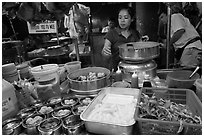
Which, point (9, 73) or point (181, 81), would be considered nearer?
point (181, 81)

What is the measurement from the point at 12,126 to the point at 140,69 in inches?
41.0

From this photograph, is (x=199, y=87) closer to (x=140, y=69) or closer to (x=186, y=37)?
(x=140, y=69)

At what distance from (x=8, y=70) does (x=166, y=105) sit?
1263mm

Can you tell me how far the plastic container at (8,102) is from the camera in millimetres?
1002

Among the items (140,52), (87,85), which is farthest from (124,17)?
(87,85)

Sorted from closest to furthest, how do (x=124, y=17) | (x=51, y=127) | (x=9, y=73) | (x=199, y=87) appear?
(x=51, y=127)
(x=199, y=87)
(x=9, y=73)
(x=124, y=17)

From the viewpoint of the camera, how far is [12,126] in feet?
3.05

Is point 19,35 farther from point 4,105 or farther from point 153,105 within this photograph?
point 153,105

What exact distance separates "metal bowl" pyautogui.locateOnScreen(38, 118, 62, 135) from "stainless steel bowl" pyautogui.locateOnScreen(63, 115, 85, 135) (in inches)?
1.3

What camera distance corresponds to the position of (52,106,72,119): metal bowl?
98cm

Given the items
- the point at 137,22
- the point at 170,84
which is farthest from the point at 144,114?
the point at 137,22

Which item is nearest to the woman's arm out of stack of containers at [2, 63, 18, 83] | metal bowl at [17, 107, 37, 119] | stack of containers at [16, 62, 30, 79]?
stack of containers at [16, 62, 30, 79]

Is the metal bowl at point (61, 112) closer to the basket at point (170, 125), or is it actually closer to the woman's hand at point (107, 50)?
the basket at point (170, 125)

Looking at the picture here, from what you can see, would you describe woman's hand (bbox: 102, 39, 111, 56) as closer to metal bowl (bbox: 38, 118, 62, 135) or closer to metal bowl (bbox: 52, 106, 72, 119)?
metal bowl (bbox: 52, 106, 72, 119)
